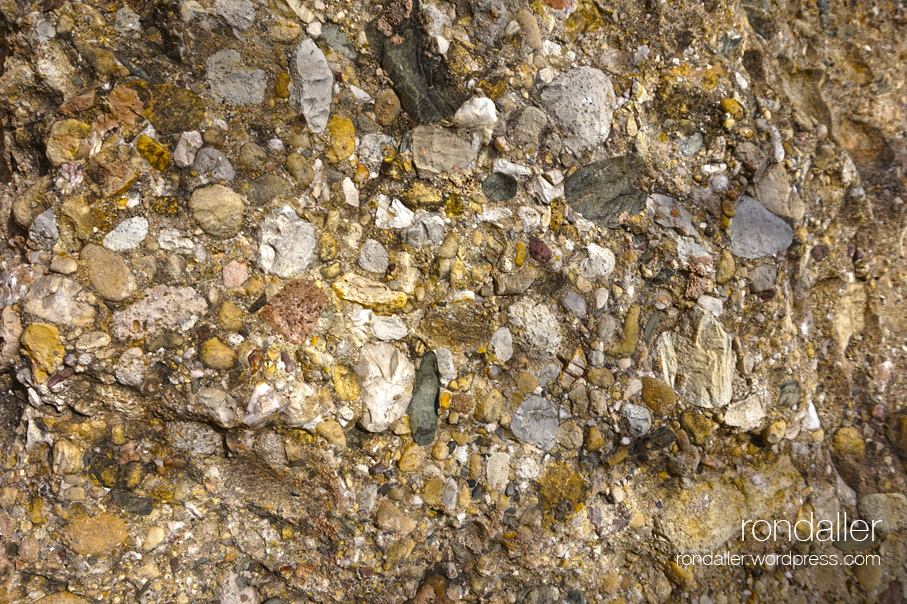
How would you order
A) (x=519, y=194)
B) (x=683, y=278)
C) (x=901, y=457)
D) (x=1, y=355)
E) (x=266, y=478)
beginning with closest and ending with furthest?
(x=1, y=355)
(x=266, y=478)
(x=519, y=194)
(x=683, y=278)
(x=901, y=457)

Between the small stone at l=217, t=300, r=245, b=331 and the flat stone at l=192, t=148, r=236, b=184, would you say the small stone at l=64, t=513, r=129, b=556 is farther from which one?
the flat stone at l=192, t=148, r=236, b=184

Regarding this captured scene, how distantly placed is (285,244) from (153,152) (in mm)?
470

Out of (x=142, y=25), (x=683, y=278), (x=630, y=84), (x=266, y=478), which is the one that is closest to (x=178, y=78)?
(x=142, y=25)

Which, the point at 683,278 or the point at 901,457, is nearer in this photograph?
the point at 683,278

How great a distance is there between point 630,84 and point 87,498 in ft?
7.87

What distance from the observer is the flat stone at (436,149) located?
1.79 metres

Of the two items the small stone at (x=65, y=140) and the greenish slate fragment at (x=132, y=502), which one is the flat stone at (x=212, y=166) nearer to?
the small stone at (x=65, y=140)

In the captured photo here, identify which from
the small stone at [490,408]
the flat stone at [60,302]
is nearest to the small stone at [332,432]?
the small stone at [490,408]

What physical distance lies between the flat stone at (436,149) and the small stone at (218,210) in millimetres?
621

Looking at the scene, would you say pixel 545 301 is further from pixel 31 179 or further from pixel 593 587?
pixel 31 179

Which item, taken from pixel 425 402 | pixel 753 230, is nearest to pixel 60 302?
pixel 425 402

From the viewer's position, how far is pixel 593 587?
1972 mm

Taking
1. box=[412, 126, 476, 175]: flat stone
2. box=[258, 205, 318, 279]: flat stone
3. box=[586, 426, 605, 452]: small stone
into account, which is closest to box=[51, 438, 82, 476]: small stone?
box=[258, 205, 318, 279]: flat stone

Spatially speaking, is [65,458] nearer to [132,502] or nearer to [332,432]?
[132,502]
